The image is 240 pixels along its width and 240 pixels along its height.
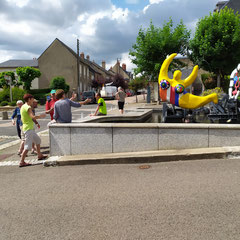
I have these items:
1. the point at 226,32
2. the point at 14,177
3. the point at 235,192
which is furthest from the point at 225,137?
the point at 226,32

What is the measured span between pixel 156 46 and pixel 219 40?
6.11m

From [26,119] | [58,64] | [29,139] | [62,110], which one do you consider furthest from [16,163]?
[58,64]

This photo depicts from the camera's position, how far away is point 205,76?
126ft

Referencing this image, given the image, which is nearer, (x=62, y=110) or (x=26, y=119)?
(x=26, y=119)

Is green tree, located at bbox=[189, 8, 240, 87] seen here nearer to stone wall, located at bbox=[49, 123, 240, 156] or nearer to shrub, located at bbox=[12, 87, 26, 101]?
stone wall, located at bbox=[49, 123, 240, 156]

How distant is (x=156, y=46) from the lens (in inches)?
972

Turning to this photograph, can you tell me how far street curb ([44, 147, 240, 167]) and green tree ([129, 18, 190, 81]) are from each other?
19602 mm

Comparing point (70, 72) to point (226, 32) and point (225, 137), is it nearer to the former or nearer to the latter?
point (226, 32)

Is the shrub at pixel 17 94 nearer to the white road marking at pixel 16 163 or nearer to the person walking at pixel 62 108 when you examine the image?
the white road marking at pixel 16 163

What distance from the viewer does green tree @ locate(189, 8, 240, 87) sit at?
77.3 feet

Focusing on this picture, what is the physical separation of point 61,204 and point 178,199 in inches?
→ 69.0

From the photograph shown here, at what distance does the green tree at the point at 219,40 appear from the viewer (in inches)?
927

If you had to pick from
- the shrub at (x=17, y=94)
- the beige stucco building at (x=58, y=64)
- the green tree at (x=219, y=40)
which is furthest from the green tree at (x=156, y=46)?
the beige stucco building at (x=58, y=64)

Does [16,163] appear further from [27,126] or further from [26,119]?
[26,119]
